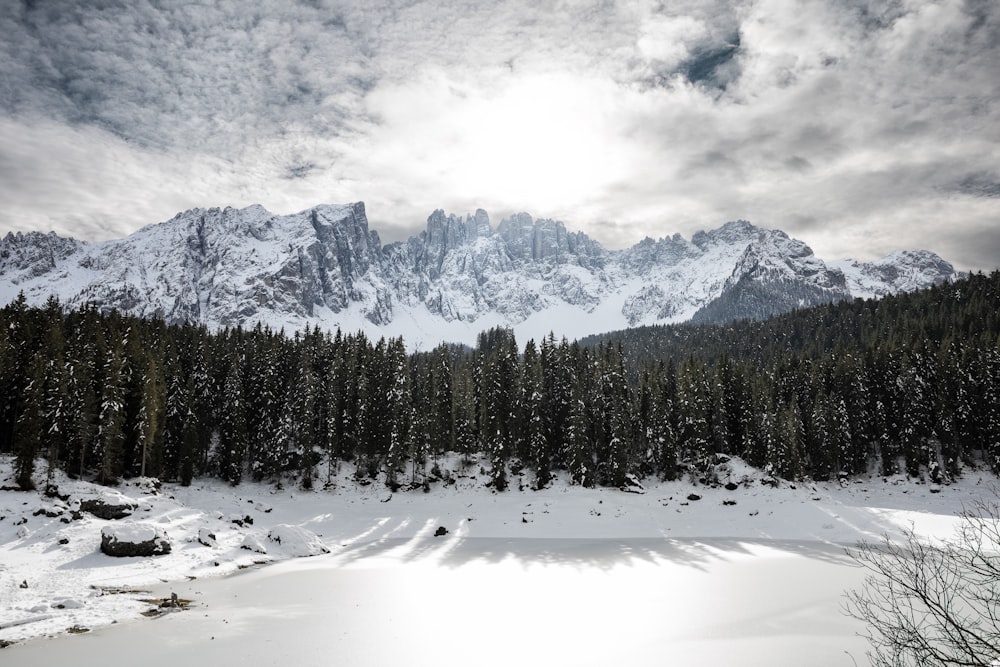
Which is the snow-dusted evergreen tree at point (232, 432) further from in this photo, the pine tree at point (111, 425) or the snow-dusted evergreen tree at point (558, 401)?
the snow-dusted evergreen tree at point (558, 401)

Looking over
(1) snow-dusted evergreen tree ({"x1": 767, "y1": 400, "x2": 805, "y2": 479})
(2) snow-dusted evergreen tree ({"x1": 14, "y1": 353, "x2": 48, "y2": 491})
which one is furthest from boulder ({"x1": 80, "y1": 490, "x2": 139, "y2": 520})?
(1) snow-dusted evergreen tree ({"x1": 767, "y1": 400, "x2": 805, "y2": 479})

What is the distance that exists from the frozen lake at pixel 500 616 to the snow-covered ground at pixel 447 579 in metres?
0.12

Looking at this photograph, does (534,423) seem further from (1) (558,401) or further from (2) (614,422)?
(2) (614,422)

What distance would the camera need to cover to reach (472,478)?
68875 mm

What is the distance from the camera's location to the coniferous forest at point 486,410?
59.0 meters

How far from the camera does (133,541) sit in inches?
1270

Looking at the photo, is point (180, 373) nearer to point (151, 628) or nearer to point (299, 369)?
point (299, 369)

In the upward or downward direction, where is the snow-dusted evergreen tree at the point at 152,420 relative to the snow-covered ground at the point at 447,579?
upward

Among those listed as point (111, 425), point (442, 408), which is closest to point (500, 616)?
point (111, 425)

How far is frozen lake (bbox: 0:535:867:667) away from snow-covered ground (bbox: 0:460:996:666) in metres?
0.12

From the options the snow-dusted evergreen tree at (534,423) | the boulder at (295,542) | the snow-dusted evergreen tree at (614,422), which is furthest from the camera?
the snow-dusted evergreen tree at (534,423)

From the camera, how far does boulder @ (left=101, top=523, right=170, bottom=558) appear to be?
105 ft

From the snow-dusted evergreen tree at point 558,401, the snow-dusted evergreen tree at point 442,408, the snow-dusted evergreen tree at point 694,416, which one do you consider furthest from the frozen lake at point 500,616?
the snow-dusted evergreen tree at point 442,408

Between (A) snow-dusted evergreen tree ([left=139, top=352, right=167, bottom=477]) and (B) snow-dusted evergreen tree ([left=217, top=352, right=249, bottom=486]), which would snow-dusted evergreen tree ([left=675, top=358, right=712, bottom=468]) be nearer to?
(B) snow-dusted evergreen tree ([left=217, top=352, right=249, bottom=486])
